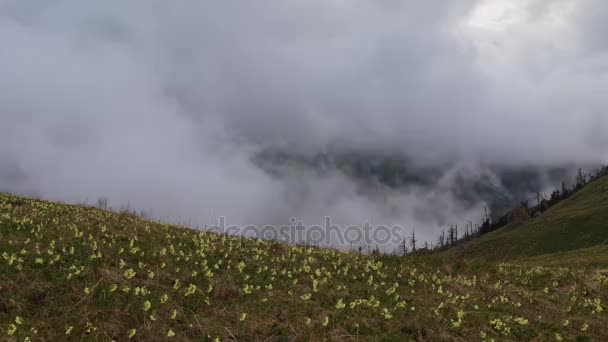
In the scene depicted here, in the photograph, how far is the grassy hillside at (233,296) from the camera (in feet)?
30.2

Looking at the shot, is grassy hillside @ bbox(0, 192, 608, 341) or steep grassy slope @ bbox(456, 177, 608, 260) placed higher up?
steep grassy slope @ bbox(456, 177, 608, 260)

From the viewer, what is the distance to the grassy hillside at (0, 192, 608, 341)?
920 cm

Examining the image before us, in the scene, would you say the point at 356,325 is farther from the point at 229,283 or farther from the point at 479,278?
the point at 479,278

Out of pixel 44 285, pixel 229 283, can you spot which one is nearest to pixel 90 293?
pixel 44 285

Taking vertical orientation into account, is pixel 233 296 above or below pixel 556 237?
below

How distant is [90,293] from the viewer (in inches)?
384

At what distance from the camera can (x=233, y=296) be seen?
37.0ft

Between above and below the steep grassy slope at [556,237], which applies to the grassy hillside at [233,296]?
below

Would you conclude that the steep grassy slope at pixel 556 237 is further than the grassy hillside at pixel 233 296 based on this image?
Yes

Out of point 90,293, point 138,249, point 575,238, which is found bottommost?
point 90,293

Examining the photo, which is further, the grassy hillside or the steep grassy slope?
the steep grassy slope

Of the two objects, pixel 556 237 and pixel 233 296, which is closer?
pixel 233 296

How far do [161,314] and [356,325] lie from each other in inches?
169

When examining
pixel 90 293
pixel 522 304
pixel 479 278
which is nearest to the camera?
pixel 90 293
